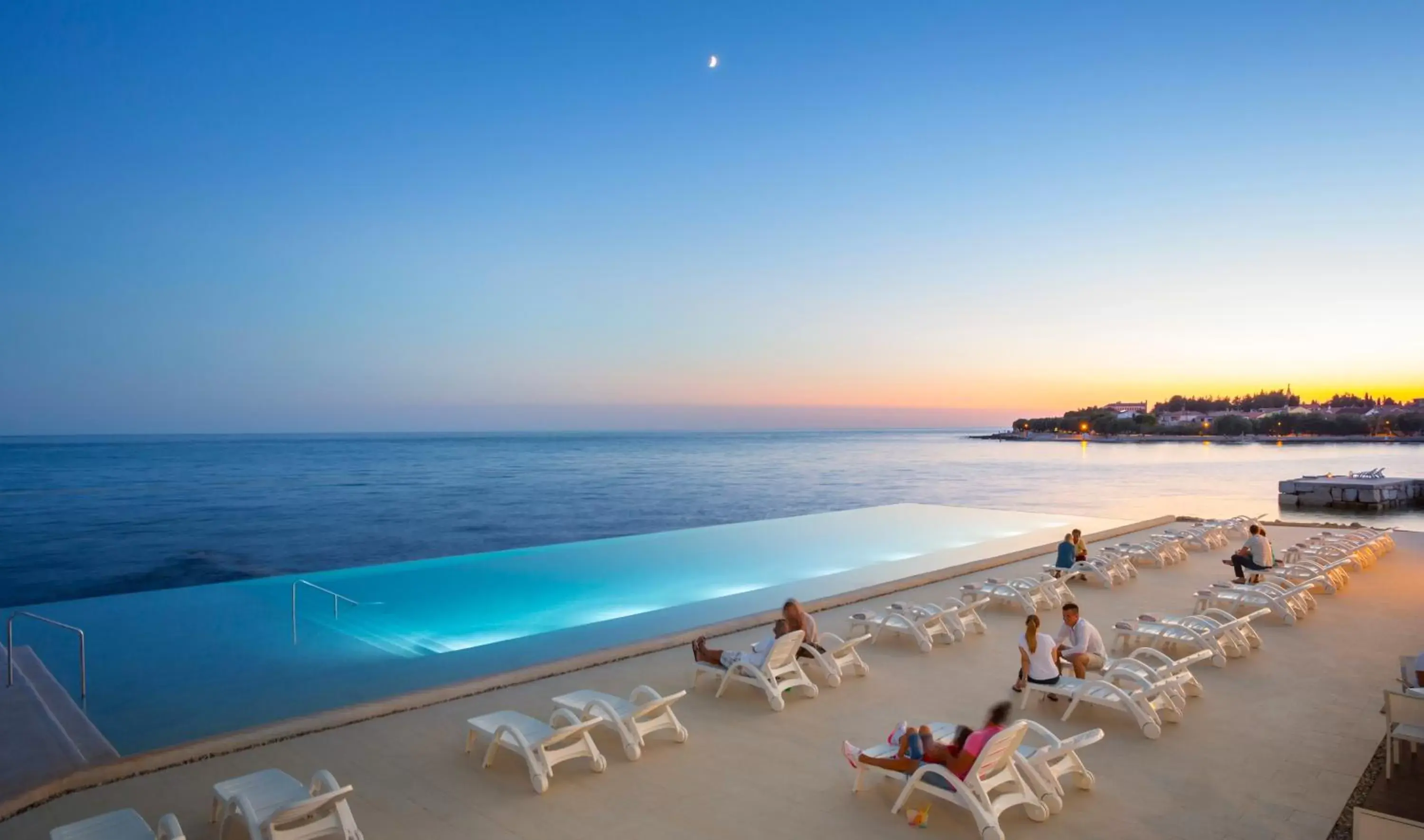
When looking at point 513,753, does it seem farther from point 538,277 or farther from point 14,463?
point 14,463

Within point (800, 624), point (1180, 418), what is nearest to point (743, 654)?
point (800, 624)

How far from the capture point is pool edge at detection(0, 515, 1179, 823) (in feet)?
15.7

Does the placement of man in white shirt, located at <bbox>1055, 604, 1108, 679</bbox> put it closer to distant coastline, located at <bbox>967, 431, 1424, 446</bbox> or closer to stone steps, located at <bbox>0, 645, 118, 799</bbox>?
stone steps, located at <bbox>0, 645, 118, 799</bbox>

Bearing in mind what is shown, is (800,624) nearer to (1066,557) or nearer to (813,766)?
(813,766)

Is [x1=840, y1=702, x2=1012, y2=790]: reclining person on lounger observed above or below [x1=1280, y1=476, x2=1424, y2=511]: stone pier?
above

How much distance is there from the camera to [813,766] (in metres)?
4.96

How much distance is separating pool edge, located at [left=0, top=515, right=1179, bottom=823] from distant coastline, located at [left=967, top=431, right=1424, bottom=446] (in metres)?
118

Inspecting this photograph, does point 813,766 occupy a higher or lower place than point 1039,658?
lower

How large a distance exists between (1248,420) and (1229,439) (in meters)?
9.24

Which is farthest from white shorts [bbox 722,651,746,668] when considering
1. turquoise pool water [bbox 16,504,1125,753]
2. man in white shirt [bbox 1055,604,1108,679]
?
turquoise pool water [bbox 16,504,1125,753]

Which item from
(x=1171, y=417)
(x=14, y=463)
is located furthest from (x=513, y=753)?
(x=1171, y=417)

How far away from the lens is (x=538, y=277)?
3878cm

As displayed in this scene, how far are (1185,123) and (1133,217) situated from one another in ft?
22.6

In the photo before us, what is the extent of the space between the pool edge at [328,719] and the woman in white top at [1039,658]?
3466 millimetres
